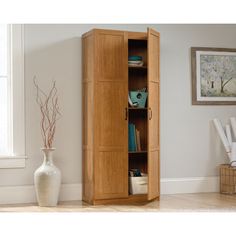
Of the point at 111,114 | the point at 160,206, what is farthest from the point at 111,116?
the point at 160,206

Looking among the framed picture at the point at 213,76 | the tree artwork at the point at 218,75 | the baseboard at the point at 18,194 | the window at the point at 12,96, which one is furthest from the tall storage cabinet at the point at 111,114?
the tree artwork at the point at 218,75

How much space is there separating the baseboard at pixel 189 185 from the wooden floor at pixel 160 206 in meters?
0.35

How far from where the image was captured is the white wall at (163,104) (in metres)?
5.24

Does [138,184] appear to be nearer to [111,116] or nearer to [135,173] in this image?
[135,173]

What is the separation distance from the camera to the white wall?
5242 mm

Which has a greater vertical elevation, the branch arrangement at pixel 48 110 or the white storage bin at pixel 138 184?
the branch arrangement at pixel 48 110

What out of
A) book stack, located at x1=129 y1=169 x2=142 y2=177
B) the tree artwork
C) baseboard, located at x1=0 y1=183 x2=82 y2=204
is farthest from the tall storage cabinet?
the tree artwork

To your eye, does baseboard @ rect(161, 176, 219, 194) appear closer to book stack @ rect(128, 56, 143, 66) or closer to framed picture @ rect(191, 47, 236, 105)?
framed picture @ rect(191, 47, 236, 105)

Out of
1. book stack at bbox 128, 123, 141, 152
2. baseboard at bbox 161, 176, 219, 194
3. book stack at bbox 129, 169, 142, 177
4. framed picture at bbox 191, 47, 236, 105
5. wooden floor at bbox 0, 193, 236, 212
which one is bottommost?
wooden floor at bbox 0, 193, 236, 212

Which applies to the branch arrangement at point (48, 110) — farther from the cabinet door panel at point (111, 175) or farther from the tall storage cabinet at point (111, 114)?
the cabinet door panel at point (111, 175)

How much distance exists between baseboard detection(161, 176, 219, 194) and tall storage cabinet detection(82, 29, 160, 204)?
0.61 metres

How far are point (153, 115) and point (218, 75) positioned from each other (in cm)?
135
